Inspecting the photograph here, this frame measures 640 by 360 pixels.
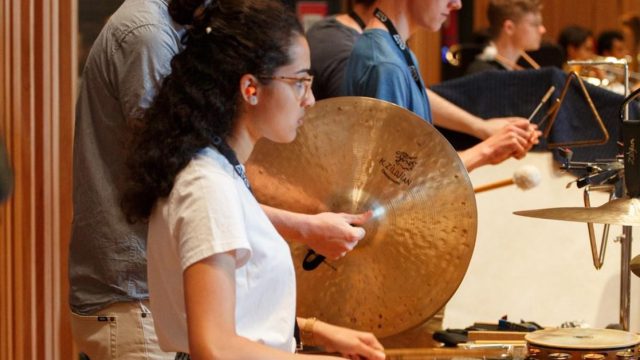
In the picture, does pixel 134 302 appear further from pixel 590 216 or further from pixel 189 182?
pixel 590 216

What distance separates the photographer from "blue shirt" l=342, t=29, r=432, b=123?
2607 millimetres

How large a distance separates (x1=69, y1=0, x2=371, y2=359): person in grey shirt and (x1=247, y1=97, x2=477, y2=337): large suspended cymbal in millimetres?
388

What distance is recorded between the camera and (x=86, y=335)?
204 centimetres

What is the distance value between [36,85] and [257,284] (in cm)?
137

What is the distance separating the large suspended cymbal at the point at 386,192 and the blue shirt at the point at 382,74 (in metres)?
0.29

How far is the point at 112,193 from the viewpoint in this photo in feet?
6.66

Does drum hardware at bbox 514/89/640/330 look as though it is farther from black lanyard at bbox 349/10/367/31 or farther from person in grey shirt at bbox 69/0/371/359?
black lanyard at bbox 349/10/367/31

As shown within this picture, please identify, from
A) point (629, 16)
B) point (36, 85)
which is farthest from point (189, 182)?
point (629, 16)

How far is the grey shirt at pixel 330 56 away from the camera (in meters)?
3.69

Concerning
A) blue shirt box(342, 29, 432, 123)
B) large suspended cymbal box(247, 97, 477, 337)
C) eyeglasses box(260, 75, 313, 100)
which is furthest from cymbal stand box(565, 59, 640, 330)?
eyeglasses box(260, 75, 313, 100)

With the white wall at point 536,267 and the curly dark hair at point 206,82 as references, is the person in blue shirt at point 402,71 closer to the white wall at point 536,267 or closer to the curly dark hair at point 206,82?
the curly dark hair at point 206,82

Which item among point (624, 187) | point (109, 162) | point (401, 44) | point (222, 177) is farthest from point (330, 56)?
point (222, 177)

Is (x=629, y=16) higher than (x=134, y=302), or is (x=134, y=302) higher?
(x=629, y=16)

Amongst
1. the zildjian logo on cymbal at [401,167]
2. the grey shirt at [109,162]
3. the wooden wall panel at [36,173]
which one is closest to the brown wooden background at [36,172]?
the wooden wall panel at [36,173]
